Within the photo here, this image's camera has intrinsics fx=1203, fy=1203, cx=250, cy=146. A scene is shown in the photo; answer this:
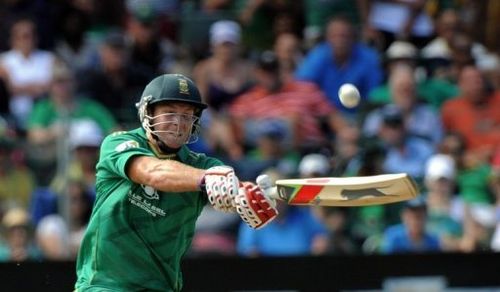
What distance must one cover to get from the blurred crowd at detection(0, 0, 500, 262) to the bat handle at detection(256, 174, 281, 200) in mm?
4001

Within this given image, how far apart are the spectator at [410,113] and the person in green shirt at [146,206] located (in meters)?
4.64

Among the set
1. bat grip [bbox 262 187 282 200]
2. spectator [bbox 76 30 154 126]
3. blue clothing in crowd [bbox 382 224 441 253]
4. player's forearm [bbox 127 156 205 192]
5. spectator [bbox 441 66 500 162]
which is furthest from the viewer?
spectator [bbox 76 30 154 126]

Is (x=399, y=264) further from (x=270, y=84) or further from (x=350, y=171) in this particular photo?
(x=270, y=84)

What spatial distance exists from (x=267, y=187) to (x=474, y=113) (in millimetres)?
5816

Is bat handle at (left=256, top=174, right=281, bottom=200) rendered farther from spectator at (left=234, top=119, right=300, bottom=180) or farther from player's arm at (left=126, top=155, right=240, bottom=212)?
spectator at (left=234, top=119, right=300, bottom=180)

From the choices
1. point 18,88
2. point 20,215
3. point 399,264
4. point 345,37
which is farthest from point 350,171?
point 18,88

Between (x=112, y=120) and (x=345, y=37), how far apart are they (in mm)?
2412

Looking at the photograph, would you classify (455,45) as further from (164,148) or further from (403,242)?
(164,148)

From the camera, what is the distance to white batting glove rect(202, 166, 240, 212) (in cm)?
516

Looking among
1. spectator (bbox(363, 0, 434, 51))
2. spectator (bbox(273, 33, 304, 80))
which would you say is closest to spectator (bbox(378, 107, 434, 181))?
spectator (bbox(273, 33, 304, 80))

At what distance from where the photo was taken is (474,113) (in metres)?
11.1

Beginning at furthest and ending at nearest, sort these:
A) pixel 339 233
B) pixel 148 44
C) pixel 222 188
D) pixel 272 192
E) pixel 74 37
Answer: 1. pixel 74 37
2. pixel 148 44
3. pixel 339 233
4. pixel 272 192
5. pixel 222 188

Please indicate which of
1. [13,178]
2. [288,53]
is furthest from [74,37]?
[13,178]

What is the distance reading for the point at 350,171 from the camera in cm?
1009
